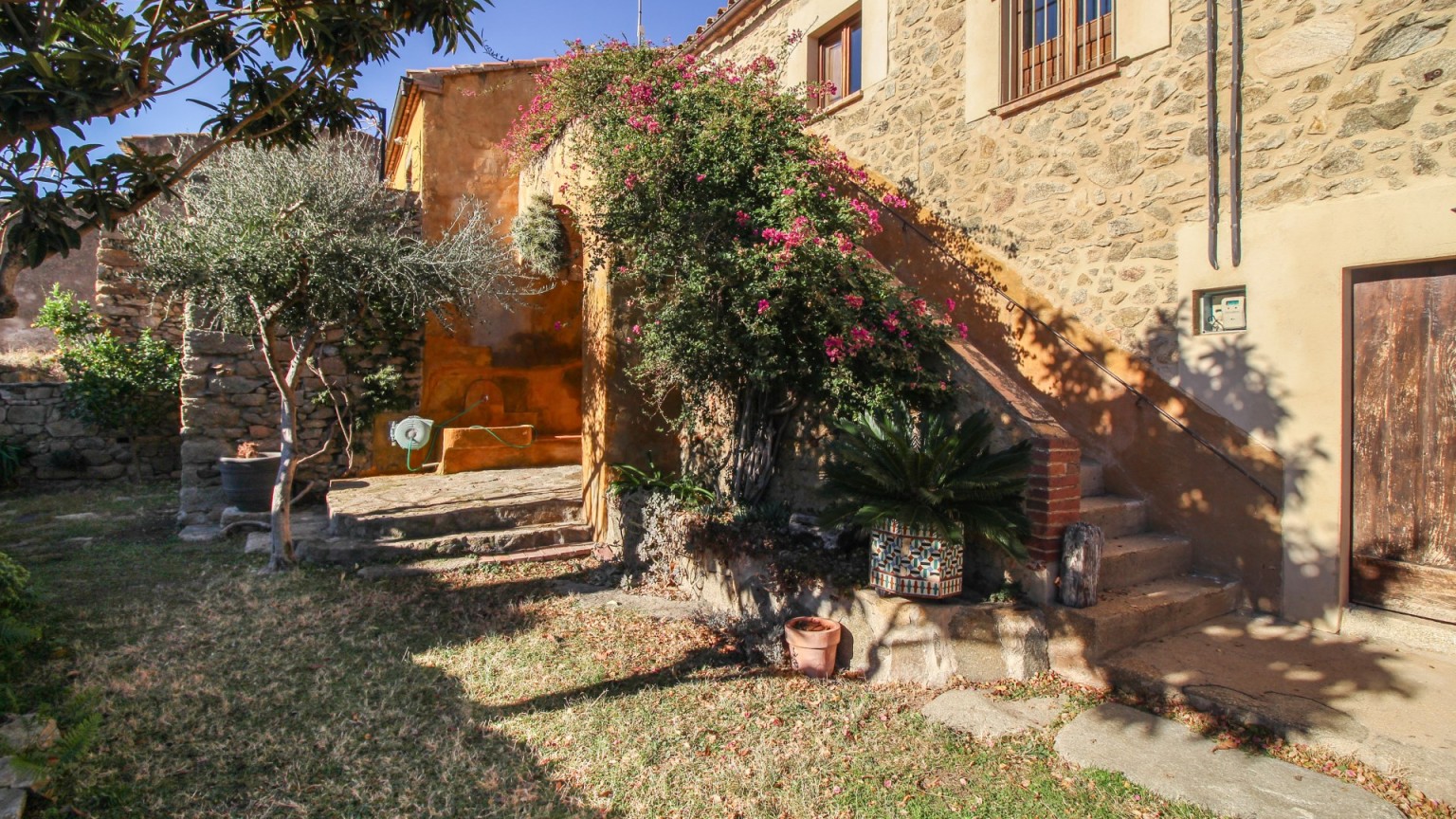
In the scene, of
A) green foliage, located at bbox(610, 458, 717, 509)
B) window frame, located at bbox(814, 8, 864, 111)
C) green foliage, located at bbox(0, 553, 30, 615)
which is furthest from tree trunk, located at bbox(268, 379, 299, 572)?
window frame, located at bbox(814, 8, 864, 111)

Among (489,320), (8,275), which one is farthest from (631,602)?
(489,320)

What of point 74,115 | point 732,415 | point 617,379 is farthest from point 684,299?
point 74,115

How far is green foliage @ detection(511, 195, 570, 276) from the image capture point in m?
8.79

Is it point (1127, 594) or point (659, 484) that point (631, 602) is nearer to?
point (659, 484)

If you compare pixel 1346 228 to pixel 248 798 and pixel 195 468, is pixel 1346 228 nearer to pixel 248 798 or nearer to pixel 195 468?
pixel 248 798

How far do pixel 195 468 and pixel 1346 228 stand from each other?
34.9ft

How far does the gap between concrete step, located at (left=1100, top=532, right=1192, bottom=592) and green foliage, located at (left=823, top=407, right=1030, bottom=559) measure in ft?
2.48

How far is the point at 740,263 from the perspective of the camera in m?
5.36

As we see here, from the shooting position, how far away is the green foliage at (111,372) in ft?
35.7

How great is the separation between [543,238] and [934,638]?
6.30 m

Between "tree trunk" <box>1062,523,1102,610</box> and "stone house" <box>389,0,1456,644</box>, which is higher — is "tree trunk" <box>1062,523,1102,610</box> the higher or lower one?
the lower one

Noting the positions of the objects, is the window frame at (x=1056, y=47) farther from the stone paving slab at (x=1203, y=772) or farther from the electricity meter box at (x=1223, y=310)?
the stone paving slab at (x=1203, y=772)

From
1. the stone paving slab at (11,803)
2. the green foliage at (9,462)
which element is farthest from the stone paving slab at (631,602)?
the green foliage at (9,462)

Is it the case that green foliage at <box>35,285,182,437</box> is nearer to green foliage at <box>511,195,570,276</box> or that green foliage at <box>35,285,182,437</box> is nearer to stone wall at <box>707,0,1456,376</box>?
green foliage at <box>511,195,570,276</box>
